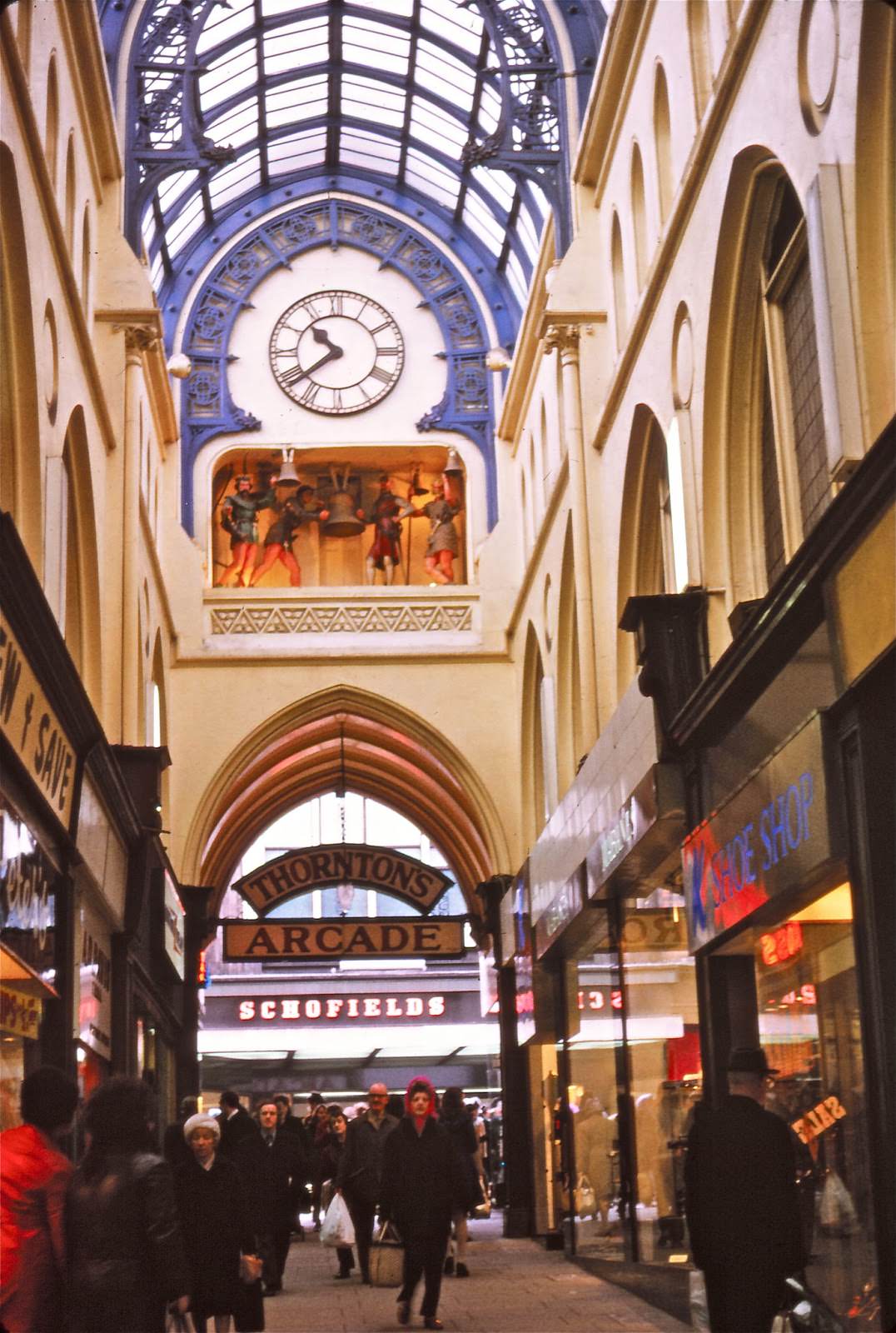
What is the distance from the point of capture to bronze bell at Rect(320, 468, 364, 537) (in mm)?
25578

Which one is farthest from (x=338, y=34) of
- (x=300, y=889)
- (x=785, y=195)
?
(x=785, y=195)

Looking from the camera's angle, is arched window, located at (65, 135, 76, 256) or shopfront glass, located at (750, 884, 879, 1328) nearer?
shopfront glass, located at (750, 884, 879, 1328)

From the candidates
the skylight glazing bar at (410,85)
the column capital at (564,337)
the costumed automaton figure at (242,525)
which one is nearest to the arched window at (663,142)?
the column capital at (564,337)

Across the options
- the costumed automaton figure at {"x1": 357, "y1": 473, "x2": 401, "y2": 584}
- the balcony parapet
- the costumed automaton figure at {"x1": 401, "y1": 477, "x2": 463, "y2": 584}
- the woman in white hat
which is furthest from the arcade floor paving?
the costumed automaton figure at {"x1": 357, "y1": 473, "x2": 401, "y2": 584}

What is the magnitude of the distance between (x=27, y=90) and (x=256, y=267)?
49.8 feet

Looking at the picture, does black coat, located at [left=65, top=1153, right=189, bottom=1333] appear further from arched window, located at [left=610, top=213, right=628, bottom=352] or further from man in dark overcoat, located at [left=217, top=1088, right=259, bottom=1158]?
arched window, located at [left=610, top=213, right=628, bottom=352]

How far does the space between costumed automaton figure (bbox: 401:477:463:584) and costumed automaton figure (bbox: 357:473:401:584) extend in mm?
442

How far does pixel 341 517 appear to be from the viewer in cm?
2555

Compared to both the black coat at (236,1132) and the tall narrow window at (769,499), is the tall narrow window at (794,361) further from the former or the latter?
the black coat at (236,1132)

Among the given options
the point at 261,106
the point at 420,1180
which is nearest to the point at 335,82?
the point at 261,106

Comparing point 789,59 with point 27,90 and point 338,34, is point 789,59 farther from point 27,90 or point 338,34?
point 338,34

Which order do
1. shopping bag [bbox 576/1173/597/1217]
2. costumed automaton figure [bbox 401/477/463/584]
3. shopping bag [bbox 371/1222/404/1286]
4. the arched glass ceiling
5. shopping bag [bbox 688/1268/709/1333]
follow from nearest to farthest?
shopping bag [bbox 688/1268/709/1333] → shopping bag [bbox 371/1222/404/1286] → shopping bag [bbox 576/1173/597/1217] → the arched glass ceiling → costumed automaton figure [bbox 401/477/463/584]

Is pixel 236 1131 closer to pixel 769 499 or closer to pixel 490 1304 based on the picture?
pixel 490 1304

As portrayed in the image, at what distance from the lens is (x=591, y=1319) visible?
10727mm
